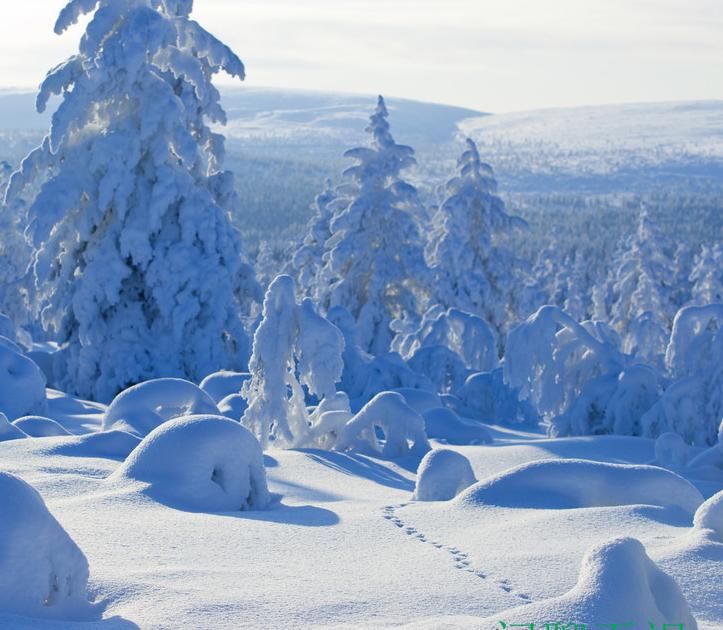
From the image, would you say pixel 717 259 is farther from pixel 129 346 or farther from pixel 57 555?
pixel 57 555

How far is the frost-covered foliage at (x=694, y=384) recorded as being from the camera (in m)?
15.2

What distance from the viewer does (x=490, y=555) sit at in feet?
19.3

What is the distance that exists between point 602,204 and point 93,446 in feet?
537

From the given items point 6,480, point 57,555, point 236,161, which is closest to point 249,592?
point 57,555

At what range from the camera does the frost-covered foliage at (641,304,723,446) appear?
1518 centimetres

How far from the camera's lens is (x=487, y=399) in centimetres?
2086

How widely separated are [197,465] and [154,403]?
478 cm

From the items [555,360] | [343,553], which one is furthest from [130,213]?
[343,553]

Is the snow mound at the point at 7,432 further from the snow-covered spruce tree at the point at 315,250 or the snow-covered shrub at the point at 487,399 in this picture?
the snow-covered spruce tree at the point at 315,250

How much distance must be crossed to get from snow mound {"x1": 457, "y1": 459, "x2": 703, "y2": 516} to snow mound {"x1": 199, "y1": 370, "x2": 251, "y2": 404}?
30.2 feet

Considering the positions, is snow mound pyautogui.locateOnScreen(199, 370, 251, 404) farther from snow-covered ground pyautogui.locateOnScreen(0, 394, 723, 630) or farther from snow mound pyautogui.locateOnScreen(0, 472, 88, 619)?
snow mound pyautogui.locateOnScreen(0, 472, 88, 619)

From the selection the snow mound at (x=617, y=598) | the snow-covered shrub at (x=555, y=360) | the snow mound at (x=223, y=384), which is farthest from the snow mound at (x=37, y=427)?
the snow mound at (x=617, y=598)

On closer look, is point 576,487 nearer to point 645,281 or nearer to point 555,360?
point 555,360

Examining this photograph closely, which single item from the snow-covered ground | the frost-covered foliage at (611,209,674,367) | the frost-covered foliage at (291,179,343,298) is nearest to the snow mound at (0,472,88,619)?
the snow-covered ground
